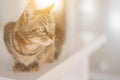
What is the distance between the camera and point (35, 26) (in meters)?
0.79

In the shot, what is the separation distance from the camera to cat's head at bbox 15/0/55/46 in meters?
0.79

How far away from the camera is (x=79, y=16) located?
5.85 feet

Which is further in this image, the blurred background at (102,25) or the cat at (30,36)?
the blurred background at (102,25)

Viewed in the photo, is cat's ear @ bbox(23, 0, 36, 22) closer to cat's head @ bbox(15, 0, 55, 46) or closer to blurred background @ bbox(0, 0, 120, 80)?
cat's head @ bbox(15, 0, 55, 46)

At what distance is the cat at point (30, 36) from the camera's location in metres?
0.79

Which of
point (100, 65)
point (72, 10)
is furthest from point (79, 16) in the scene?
point (100, 65)

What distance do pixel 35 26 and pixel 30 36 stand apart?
1.7 inches

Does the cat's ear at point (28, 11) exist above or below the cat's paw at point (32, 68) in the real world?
above

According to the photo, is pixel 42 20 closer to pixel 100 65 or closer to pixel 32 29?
pixel 32 29

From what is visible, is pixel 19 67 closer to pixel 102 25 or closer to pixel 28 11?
pixel 28 11

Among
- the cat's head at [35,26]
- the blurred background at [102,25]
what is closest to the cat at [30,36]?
the cat's head at [35,26]

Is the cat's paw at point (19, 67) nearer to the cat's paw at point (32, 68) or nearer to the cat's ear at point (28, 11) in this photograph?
the cat's paw at point (32, 68)

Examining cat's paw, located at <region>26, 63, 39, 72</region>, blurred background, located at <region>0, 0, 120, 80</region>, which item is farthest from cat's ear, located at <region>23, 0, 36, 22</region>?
blurred background, located at <region>0, 0, 120, 80</region>

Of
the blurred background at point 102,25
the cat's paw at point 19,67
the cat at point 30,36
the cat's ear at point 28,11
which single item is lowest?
the cat's paw at point 19,67
